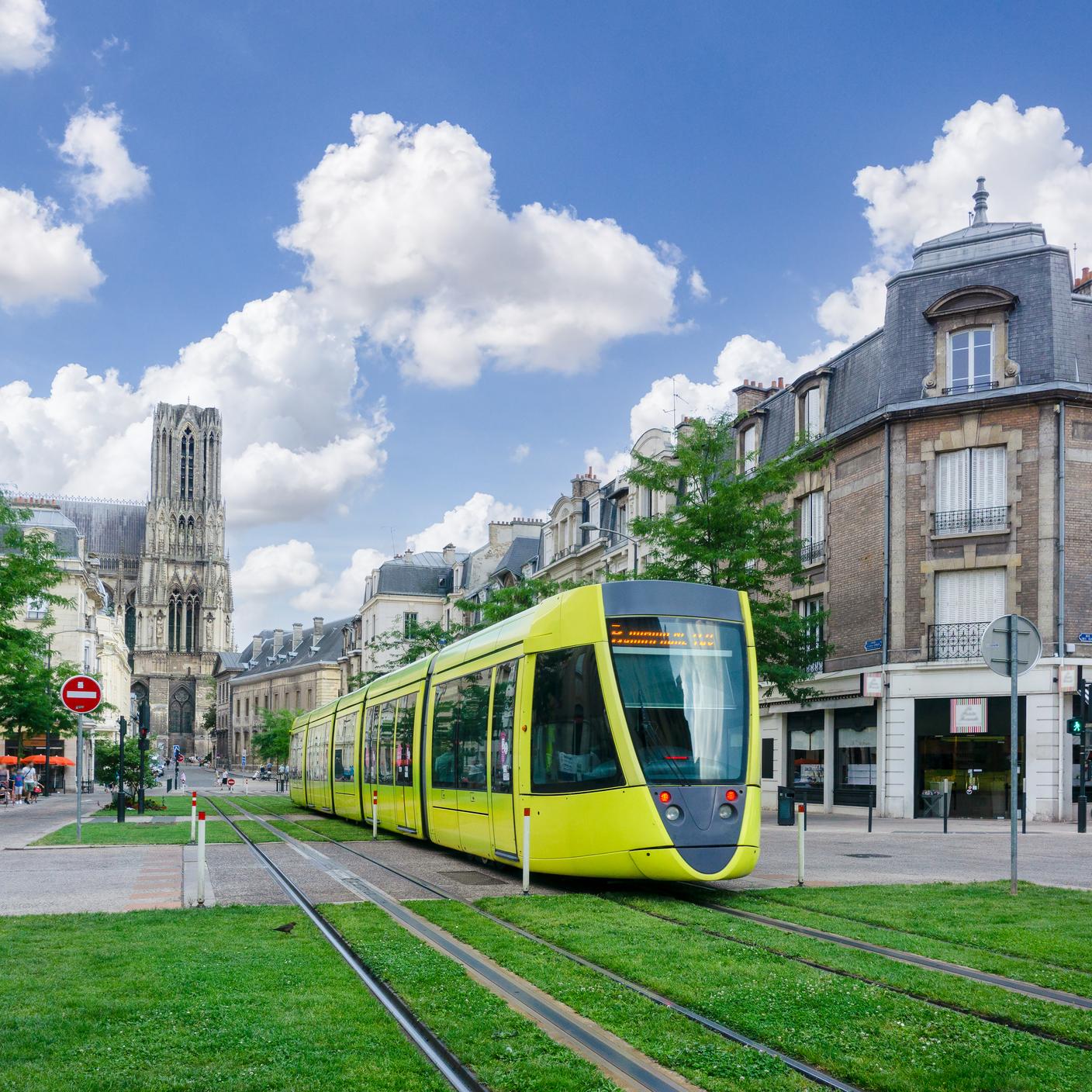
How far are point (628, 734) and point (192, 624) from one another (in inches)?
6595

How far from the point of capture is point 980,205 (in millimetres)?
36781

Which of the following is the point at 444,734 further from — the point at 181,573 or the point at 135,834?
the point at 181,573

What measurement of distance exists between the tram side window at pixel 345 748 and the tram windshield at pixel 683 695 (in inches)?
622

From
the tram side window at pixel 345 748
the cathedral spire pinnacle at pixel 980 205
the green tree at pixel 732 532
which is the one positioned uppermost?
the cathedral spire pinnacle at pixel 980 205

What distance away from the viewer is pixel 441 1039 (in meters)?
6.52

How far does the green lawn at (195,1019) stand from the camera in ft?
18.9

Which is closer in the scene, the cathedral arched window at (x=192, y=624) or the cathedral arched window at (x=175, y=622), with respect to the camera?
the cathedral arched window at (x=175, y=622)

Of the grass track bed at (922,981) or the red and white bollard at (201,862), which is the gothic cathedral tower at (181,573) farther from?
the grass track bed at (922,981)

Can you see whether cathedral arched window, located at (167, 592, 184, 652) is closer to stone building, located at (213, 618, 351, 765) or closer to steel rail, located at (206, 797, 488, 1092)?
stone building, located at (213, 618, 351, 765)

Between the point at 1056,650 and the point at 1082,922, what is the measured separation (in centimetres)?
2161

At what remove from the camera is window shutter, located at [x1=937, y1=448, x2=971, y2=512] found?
33188 mm

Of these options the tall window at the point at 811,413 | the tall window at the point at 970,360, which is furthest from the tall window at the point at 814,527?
the tall window at the point at 970,360

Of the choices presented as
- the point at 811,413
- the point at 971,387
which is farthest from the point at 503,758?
the point at 811,413

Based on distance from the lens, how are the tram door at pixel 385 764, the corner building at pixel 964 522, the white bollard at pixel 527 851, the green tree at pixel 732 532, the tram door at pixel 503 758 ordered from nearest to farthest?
the white bollard at pixel 527 851 → the tram door at pixel 503 758 → the tram door at pixel 385 764 → the green tree at pixel 732 532 → the corner building at pixel 964 522
